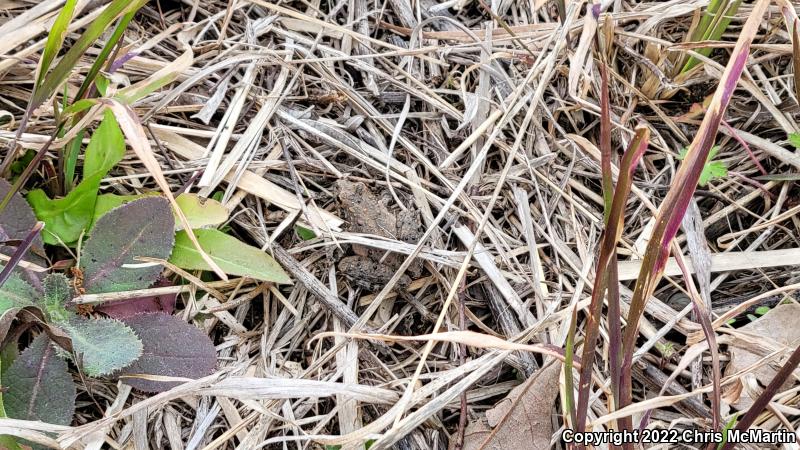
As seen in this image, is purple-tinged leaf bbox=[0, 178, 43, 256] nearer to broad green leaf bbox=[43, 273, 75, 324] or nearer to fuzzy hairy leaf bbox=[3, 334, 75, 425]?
broad green leaf bbox=[43, 273, 75, 324]

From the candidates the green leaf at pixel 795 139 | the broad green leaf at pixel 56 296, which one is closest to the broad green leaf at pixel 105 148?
Answer: the broad green leaf at pixel 56 296

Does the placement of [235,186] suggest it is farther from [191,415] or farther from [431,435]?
[431,435]

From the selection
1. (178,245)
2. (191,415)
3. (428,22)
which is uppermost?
(428,22)

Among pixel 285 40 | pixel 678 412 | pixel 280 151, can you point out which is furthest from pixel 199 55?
pixel 678 412

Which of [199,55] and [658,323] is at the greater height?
[199,55]

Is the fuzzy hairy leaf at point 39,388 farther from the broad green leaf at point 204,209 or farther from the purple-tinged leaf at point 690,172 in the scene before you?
the purple-tinged leaf at point 690,172
